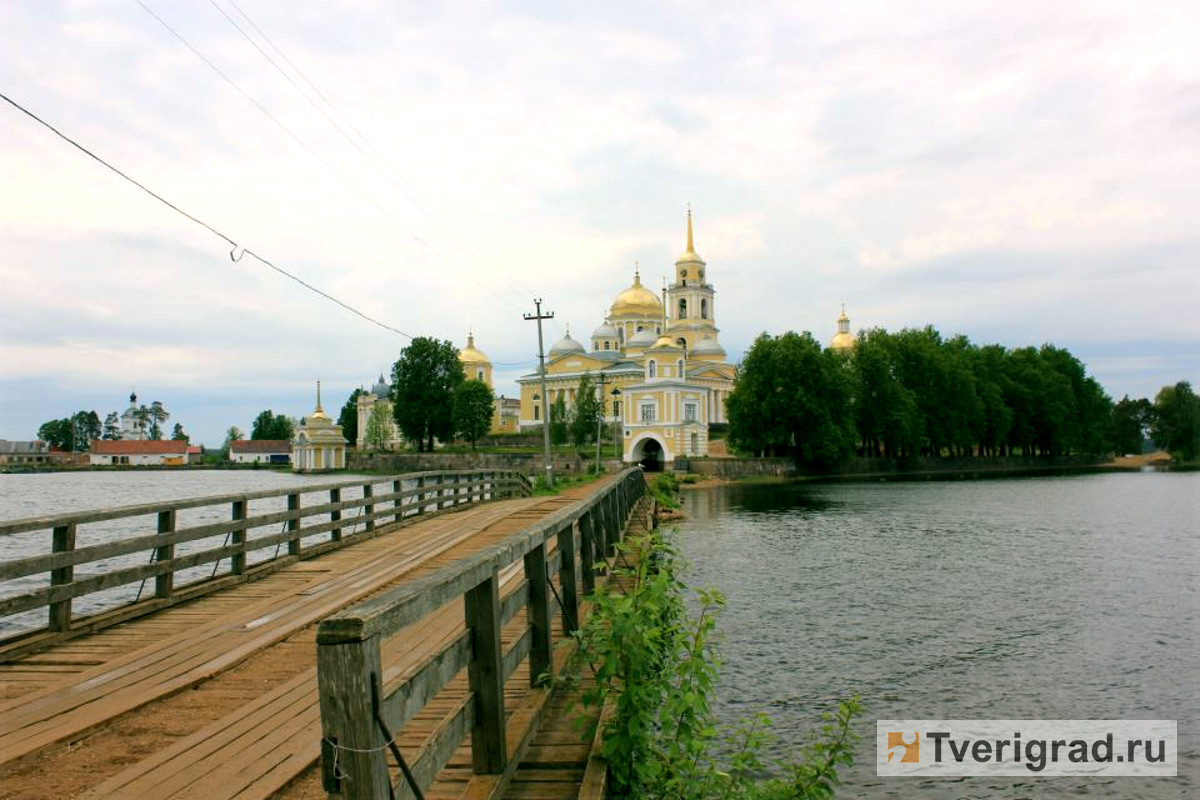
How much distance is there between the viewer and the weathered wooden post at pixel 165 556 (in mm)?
9773

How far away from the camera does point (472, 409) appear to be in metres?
92.0

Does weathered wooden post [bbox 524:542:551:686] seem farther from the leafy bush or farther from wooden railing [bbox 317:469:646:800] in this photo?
the leafy bush

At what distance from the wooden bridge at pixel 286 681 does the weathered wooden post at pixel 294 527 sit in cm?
165

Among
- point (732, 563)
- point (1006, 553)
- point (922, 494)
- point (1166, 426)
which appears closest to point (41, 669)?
point (732, 563)

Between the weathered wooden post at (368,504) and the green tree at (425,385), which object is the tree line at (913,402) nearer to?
the green tree at (425,385)

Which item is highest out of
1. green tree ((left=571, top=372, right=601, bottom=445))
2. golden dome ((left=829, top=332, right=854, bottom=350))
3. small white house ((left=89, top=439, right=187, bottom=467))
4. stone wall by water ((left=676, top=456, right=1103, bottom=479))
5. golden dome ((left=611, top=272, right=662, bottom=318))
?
golden dome ((left=611, top=272, right=662, bottom=318))

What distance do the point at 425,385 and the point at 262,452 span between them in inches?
2759

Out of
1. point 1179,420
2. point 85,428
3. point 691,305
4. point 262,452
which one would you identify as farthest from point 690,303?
point 85,428

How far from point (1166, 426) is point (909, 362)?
2256 inches

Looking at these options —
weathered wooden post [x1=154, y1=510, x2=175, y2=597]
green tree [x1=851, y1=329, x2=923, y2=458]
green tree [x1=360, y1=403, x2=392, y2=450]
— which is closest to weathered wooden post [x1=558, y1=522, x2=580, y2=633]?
weathered wooden post [x1=154, y1=510, x2=175, y2=597]

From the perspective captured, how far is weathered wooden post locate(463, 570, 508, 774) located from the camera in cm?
472

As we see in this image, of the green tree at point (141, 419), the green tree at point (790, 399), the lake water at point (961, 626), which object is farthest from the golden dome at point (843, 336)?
the green tree at point (141, 419)

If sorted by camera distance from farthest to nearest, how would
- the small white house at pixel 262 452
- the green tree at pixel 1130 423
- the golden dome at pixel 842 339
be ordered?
the small white house at pixel 262 452, the green tree at pixel 1130 423, the golden dome at pixel 842 339

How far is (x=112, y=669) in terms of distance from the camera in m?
7.17
